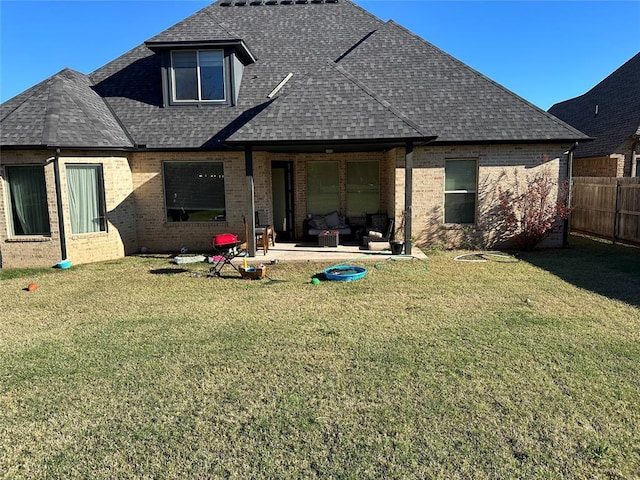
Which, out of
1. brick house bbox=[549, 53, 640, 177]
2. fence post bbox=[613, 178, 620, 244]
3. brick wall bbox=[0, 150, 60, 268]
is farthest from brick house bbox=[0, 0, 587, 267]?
brick house bbox=[549, 53, 640, 177]

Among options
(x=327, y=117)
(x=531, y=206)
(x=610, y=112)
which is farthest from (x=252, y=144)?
(x=610, y=112)

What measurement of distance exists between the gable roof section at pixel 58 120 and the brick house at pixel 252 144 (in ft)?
0.17

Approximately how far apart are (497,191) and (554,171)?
5.80 ft

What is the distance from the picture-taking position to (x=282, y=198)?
53.1ft

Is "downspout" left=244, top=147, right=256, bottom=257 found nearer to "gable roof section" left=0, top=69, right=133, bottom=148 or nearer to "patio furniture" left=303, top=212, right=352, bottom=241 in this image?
"patio furniture" left=303, top=212, right=352, bottom=241

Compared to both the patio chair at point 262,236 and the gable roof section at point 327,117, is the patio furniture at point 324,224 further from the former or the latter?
the gable roof section at point 327,117

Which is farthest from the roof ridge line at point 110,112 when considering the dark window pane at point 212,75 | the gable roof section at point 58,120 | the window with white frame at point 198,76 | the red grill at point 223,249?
the red grill at point 223,249

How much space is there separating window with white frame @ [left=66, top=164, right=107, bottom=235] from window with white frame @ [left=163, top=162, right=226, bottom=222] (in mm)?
1960

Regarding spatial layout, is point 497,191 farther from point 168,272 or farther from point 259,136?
point 168,272

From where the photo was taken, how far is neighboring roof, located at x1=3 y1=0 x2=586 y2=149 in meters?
12.0

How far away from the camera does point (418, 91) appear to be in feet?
48.5

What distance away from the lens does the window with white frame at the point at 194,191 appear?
14.4 m

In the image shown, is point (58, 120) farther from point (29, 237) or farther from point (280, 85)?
point (280, 85)

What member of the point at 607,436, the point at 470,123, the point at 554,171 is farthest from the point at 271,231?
the point at 607,436
